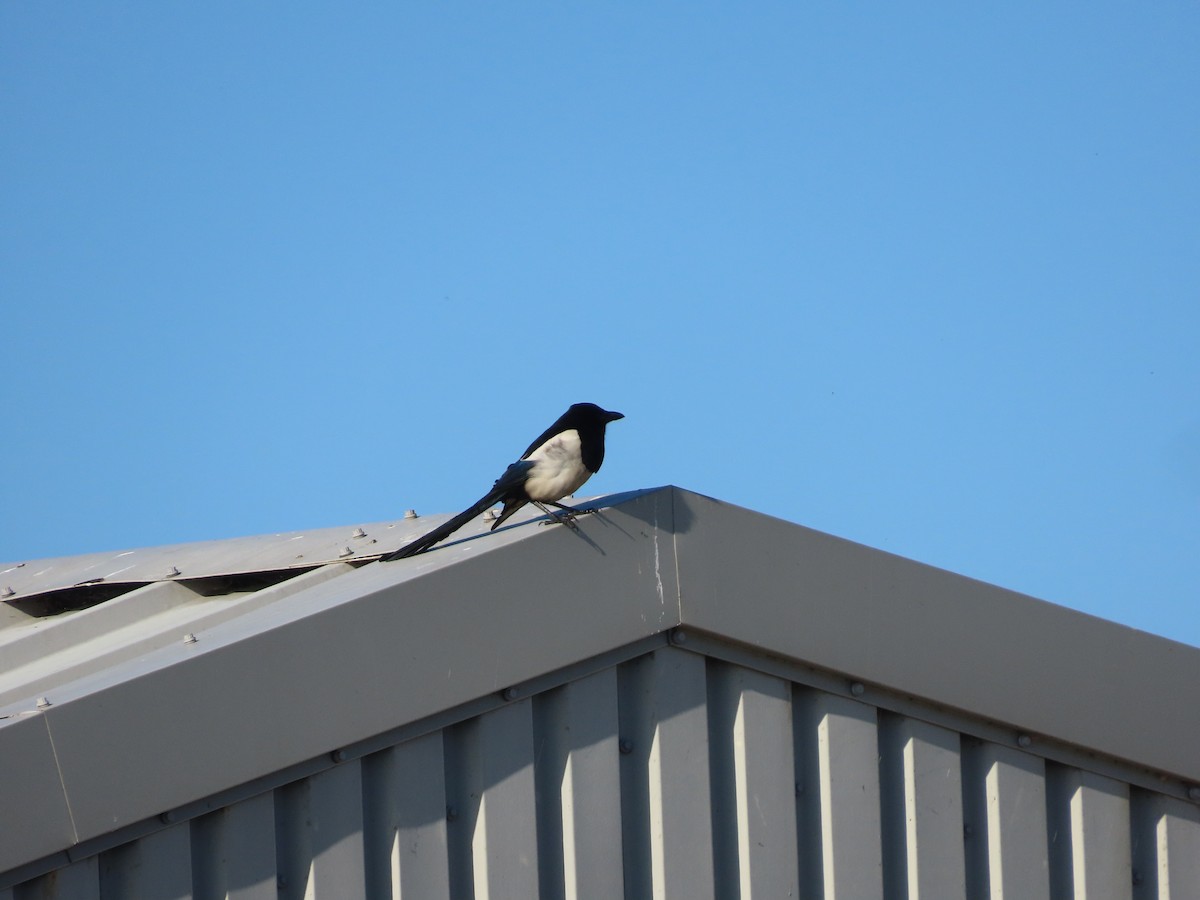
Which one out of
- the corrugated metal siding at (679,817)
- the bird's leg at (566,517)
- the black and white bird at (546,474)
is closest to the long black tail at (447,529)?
the black and white bird at (546,474)

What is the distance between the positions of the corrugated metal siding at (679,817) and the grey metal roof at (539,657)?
0.08 m

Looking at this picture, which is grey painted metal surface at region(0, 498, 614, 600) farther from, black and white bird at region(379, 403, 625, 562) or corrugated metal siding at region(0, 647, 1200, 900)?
corrugated metal siding at region(0, 647, 1200, 900)

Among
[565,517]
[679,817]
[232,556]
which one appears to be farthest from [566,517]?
[232,556]

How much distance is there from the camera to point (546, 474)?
392 cm

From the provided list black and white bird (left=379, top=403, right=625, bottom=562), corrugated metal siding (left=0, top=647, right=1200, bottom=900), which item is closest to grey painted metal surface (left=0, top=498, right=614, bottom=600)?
black and white bird (left=379, top=403, right=625, bottom=562)

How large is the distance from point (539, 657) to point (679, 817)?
2.14 feet

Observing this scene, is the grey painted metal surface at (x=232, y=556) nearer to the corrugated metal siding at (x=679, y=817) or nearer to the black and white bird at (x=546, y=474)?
the black and white bird at (x=546, y=474)

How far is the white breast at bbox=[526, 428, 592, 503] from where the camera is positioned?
3908 millimetres

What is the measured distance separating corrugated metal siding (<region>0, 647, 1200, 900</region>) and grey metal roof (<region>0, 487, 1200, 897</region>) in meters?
0.08

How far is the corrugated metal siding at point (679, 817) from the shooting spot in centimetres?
322

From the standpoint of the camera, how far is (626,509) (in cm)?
Answer: 364

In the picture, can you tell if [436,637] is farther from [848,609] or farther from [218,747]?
[848,609]

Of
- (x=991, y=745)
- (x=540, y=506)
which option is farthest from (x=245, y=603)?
(x=991, y=745)

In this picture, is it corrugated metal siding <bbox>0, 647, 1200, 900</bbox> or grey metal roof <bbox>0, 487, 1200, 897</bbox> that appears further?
corrugated metal siding <bbox>0, 647, 1200, 900</bbox>
